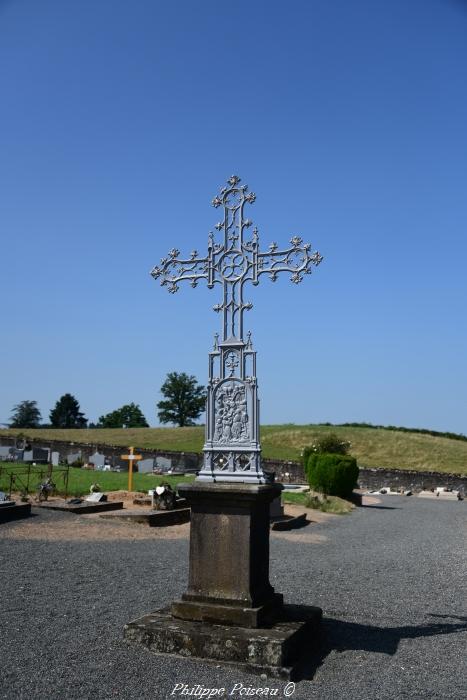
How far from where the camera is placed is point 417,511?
23859 millimetres

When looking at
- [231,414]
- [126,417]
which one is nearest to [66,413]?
[126,417]

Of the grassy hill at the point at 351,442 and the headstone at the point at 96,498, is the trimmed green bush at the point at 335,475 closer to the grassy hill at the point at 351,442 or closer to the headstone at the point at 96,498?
the headstone at the point at 96,498

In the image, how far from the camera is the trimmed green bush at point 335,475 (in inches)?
991

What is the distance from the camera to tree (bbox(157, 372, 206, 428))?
94.8 m

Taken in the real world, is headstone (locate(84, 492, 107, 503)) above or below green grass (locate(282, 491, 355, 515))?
above

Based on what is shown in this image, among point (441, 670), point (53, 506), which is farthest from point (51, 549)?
point (441, 670)

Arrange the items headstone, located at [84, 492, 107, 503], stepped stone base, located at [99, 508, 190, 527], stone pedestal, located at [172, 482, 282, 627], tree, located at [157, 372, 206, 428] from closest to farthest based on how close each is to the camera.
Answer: stone pedestal, located at [172, 482, 282, 627] → stepped stone base, located at [99, 508, 190, 527] → headstone, located at [84, 492, 107, 503] → tree, located at [157, 372, 206, 428]

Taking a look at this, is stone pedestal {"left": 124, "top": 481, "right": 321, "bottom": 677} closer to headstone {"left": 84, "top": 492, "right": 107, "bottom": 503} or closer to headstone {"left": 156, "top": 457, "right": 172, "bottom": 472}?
headstone {"left": 84, "top": 492, "right": 107, "bottom": 503}

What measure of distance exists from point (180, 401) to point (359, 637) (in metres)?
89.9

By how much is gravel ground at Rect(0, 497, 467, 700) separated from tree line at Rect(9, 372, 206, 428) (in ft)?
238

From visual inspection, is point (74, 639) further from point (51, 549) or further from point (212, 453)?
point (51, 549)

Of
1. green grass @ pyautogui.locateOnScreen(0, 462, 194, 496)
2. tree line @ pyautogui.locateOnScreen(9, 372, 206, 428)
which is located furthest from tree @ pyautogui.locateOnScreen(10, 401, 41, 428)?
green grass @ pyautogui.locateOnScreen(0, 462, 194, 496)

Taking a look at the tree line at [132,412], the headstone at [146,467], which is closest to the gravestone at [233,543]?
the headstone at [146,467]

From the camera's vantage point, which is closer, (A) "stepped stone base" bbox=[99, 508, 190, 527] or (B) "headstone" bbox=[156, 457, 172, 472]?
(A) "stepped stone base" bbox=[99, 508, 190, 527]
